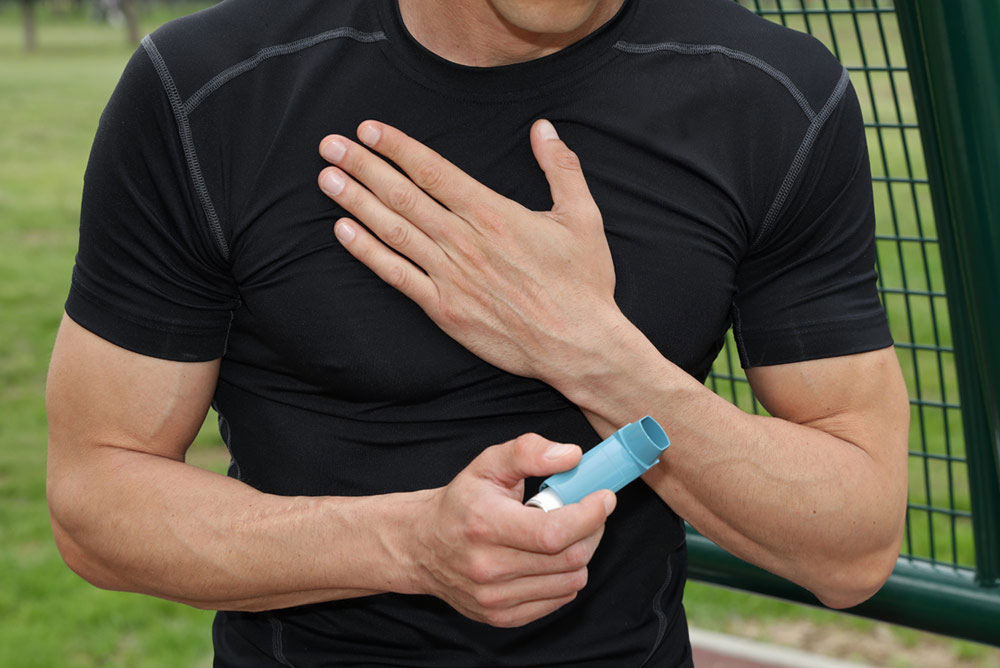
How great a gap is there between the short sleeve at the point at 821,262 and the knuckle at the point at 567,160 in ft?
0.84

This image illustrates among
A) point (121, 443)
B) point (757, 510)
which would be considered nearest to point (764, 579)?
point (757, 510)

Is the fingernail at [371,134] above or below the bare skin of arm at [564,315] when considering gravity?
above

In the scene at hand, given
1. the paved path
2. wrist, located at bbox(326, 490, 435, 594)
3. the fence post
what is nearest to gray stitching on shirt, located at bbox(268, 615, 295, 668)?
wrist, located at bbox(326, 490, 435, 594)

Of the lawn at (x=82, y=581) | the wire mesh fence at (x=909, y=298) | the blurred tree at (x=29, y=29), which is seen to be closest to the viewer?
the wire mesh fence at (x=909, y=298)

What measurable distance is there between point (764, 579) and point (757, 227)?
0.83 m

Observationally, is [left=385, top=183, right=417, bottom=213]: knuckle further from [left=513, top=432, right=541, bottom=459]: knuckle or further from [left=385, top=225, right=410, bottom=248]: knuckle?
[left=513, top=432, right=541, bottom=459]: knuckle

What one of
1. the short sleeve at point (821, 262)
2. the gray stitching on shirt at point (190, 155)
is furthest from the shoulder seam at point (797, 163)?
the gray stitching on shirt at point (190, 155)

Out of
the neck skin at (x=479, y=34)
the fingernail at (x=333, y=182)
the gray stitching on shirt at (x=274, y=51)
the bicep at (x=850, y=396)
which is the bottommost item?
the bicep at (x=850, y=396)

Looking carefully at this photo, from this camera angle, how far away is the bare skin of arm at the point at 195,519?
4.44ft

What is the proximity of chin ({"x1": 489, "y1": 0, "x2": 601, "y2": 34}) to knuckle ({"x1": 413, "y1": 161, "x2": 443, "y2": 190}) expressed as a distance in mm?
192

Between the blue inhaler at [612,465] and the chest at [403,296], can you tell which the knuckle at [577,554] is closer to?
the blue inhaler at [612,465]

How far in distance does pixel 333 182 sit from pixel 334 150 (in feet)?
0.13

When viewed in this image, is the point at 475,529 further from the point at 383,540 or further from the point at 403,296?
the point at 403,296

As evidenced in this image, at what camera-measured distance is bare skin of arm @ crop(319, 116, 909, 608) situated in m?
1.38
